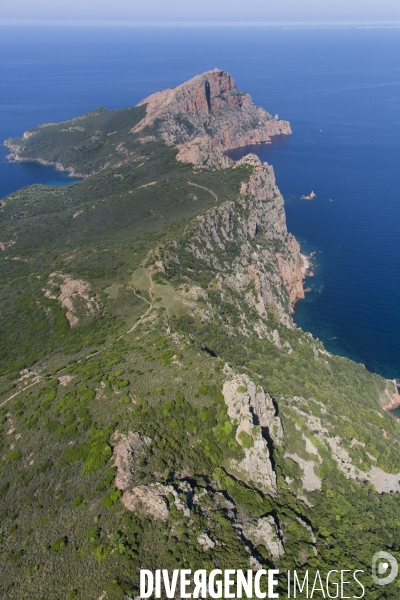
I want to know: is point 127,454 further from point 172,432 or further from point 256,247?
point 256,247

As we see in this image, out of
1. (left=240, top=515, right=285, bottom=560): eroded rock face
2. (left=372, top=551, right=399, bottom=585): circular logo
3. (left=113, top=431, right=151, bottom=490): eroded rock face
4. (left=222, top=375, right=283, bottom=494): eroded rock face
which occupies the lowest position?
(left=372, top=551, right=399, bottom=585): circular logo

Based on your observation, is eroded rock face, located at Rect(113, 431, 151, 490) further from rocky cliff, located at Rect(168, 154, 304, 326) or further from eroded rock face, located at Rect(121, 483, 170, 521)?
rocky cliff, located at Rect(168, 154, 304, 326)

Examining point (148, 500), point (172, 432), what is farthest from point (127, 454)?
point (172, 432)

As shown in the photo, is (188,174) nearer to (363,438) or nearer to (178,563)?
(363,438)

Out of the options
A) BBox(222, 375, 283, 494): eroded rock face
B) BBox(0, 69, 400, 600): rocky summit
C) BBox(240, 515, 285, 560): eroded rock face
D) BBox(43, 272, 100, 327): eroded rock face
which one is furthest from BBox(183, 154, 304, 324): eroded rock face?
BBox(240, 515, 285, 560): eroded rock face

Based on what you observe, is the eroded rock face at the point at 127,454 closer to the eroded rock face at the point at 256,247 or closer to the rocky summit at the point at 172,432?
the rocky summit at the point at 172,432

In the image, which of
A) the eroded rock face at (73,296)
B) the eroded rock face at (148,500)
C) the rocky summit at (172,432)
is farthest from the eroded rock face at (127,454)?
the eroded rock face at (73,296)
